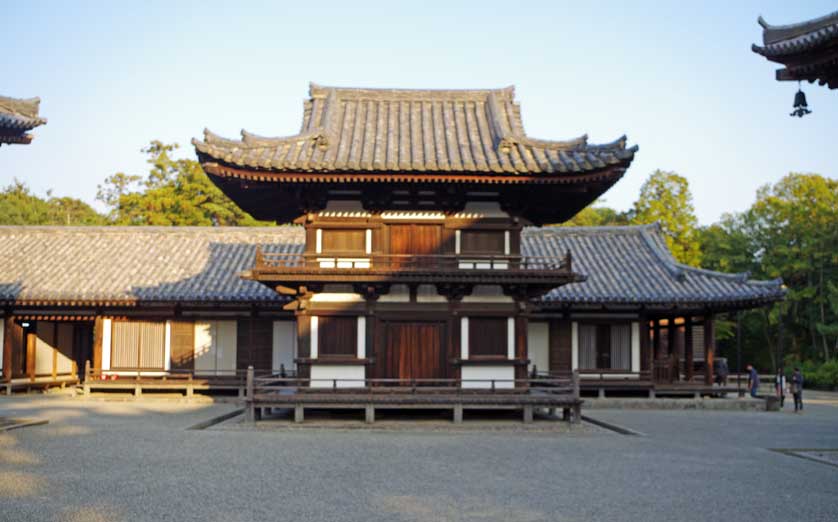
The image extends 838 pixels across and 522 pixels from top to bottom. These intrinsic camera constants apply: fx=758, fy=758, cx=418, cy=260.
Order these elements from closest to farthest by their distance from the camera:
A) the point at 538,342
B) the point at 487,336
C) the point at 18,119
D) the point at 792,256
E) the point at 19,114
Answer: the point at 18,119 < the point at 19,114 < the point at 487,336 < the point at 538,342 < the point at 792,256

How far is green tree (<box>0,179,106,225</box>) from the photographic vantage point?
59812 millimetres

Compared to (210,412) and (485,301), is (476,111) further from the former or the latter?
(210,412)

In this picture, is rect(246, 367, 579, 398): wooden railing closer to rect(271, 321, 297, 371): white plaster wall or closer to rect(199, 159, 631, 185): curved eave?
rect(199, 159, 631, 185): curved eave

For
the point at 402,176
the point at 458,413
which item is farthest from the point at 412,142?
the point at 458,413

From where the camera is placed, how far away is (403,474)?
12.4m

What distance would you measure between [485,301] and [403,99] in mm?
7580

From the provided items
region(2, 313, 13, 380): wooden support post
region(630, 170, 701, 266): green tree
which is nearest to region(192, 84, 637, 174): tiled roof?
region(2, 313, 13, 380): wooden support post

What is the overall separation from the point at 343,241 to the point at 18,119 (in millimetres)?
8539

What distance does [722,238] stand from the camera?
4994 cm

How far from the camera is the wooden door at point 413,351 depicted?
20047 millimetres

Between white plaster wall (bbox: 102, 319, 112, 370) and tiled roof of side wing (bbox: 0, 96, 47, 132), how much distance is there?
49.5ft

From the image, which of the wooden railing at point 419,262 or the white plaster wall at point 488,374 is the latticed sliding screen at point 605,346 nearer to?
the white plaster wall at point 488,374

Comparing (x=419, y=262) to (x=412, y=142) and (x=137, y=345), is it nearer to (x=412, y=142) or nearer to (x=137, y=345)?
(x=412, y=142)

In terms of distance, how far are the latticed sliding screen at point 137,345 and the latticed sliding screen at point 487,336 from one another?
1388 cm
